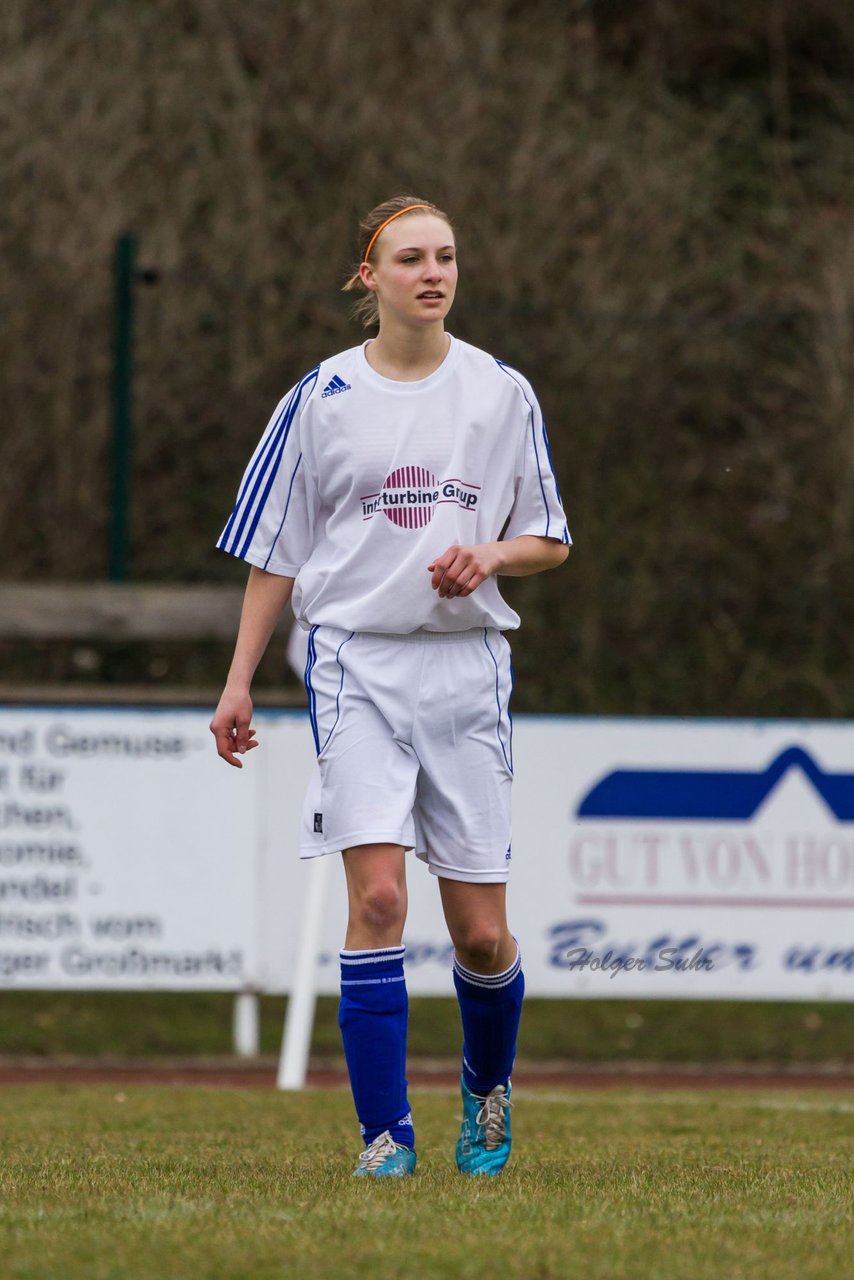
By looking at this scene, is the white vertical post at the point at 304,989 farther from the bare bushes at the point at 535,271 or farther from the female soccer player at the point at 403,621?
the female soccer player at the point at 403,621

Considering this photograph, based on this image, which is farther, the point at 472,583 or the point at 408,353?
the point at 408,353

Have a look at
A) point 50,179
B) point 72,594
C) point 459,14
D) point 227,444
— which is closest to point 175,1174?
point 72,594

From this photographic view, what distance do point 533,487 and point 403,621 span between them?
0.49 m

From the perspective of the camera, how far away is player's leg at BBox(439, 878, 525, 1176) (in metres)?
4.19

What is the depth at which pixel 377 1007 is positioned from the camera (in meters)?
4.04

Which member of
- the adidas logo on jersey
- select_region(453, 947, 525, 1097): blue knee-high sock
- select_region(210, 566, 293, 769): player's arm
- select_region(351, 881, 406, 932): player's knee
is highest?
the adidas logo on jersey

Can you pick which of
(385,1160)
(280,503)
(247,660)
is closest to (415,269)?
(280,503)

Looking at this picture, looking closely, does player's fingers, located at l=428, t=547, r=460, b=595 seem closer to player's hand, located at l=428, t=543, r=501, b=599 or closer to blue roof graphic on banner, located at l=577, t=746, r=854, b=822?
player's hand, located at l=428, t=543, r=501, b=599

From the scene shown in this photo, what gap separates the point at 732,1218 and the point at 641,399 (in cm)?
835

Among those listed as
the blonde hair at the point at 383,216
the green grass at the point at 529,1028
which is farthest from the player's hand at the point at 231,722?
the green grass at the point at 529,1028

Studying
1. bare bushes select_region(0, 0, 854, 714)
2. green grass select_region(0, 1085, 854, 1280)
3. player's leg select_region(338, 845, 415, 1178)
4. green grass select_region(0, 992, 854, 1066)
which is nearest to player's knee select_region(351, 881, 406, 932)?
player's leg select_region(338, 845, 415, 1178)

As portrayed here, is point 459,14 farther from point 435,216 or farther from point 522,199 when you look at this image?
point 435,216

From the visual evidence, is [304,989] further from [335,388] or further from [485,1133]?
[335,388]

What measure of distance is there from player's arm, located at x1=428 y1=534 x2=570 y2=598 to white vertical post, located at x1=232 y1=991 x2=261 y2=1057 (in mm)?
4806
